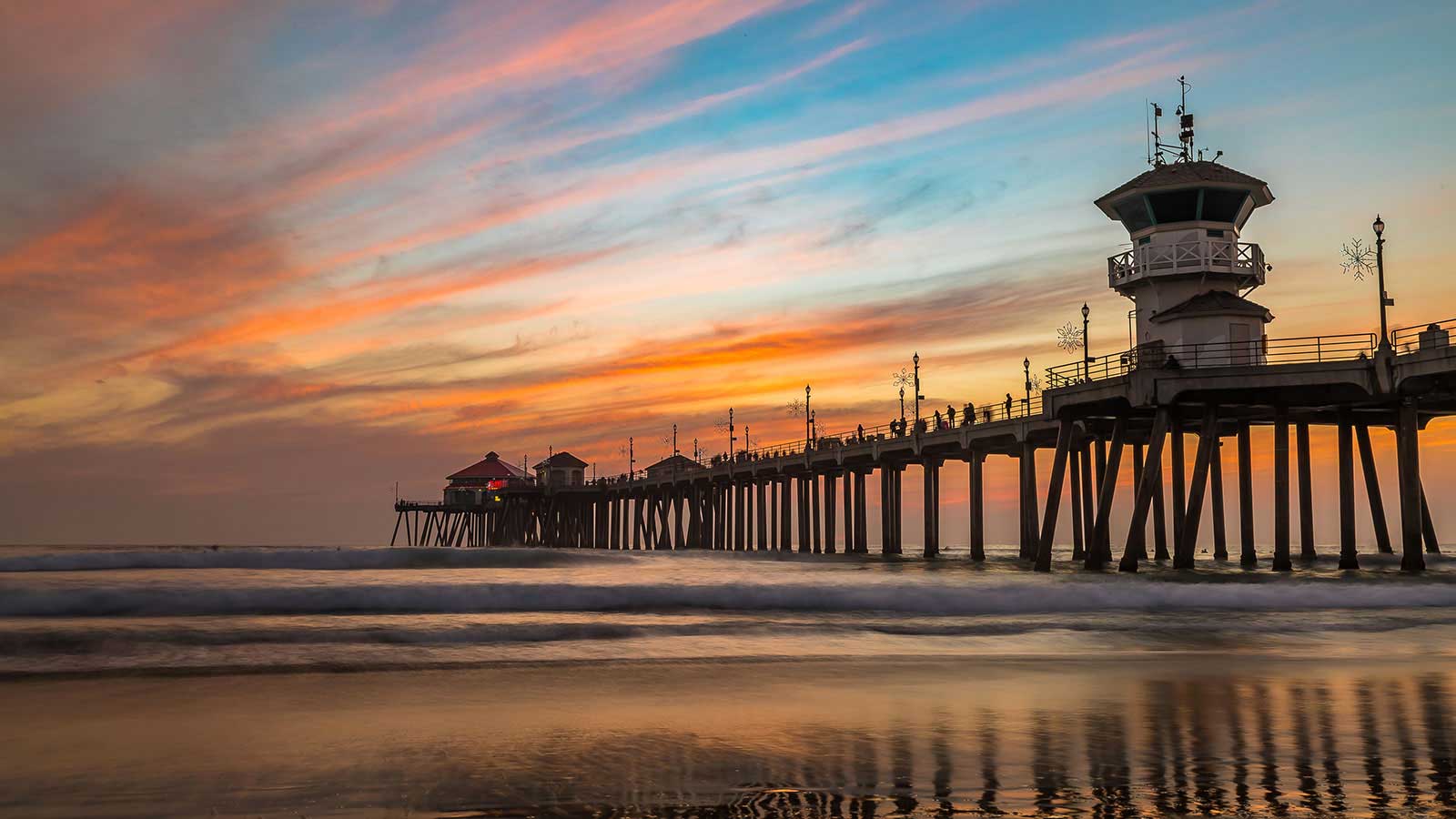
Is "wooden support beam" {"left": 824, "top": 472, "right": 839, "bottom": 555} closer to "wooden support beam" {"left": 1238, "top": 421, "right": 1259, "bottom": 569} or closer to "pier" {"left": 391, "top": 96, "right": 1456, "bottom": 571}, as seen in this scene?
"pier" {"left": 391, "top": 96, "right": 1456, "bottom": 571}

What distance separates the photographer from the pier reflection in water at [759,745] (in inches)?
253

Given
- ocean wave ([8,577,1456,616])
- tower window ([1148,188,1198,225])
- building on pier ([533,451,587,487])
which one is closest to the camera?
ocean wave ([8,577,1456,616])

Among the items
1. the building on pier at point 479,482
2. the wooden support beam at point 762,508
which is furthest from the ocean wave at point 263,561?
the building on pier at point 479,482

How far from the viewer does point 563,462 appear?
5246 inches

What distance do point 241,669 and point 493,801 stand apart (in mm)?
8462

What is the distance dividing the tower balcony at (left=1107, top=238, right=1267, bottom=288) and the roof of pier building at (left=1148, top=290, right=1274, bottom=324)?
3.62 ft

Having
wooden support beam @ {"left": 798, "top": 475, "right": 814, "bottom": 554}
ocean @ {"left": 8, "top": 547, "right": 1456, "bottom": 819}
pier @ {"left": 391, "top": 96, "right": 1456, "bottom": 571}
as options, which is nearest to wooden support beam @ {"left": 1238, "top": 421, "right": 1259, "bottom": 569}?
pier @ {"left": 391, "top": 96, "right": 1456, "bottom": 571}

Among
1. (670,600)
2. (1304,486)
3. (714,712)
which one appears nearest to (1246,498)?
(1304,486)

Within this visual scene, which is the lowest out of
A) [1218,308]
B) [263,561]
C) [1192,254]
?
[263,561]

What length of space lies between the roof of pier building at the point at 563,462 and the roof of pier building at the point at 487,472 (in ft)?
23.8

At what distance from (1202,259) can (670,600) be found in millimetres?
26793

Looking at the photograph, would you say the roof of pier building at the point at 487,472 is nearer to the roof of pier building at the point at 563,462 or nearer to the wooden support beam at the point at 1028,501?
the roof of pier building at the point at 563,462

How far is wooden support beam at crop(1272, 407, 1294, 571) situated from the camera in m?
37.7

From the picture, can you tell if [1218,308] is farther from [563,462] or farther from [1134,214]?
[563,462]
